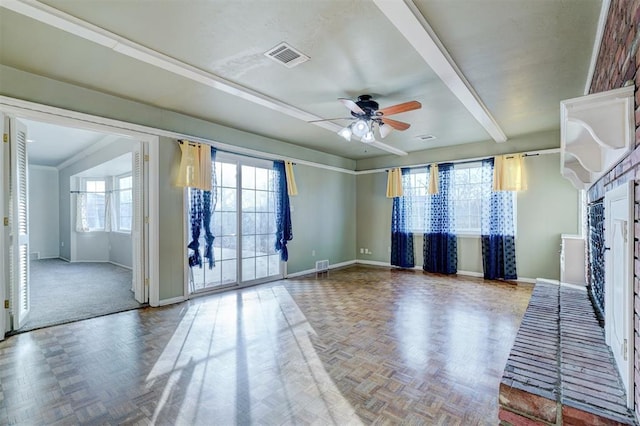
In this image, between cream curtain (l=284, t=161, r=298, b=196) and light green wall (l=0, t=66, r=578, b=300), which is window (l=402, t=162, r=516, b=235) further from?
cream curtain (l=284, t=161, r=298, b=196)

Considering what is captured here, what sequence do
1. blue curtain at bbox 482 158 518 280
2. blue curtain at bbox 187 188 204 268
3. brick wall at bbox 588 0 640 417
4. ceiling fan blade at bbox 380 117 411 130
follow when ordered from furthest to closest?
blue curtain at bbox 482 158 518 280
blue curtain at bbox 187 188 204 268
ceiling fan blade at bbox 380 117 411 130
brick wall at bbox 588 0 640 417

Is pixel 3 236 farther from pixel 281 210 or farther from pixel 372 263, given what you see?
pixel 372 263

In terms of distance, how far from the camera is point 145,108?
13.1 ft

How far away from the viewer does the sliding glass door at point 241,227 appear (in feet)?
15.8

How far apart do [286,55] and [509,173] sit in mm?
4665

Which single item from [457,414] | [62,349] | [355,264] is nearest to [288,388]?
[457,414]

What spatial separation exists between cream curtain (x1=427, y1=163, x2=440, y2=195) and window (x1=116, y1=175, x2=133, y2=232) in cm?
686

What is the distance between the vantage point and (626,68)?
1473 millimetres

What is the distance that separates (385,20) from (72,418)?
131 inches

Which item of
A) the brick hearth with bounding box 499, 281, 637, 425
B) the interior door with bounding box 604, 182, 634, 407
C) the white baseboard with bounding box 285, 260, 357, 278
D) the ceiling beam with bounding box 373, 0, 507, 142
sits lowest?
the white baseboard with bounding box 285, 260, 357, 278

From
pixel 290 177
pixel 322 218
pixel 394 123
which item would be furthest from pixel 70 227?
pixel 394 123

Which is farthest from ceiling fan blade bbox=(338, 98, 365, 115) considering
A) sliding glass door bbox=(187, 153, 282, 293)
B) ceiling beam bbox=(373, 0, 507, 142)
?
sliding glass door bbox=(187, 153, 282, 293)

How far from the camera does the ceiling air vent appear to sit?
2629mm

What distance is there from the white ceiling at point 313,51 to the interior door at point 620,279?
1.49 m
